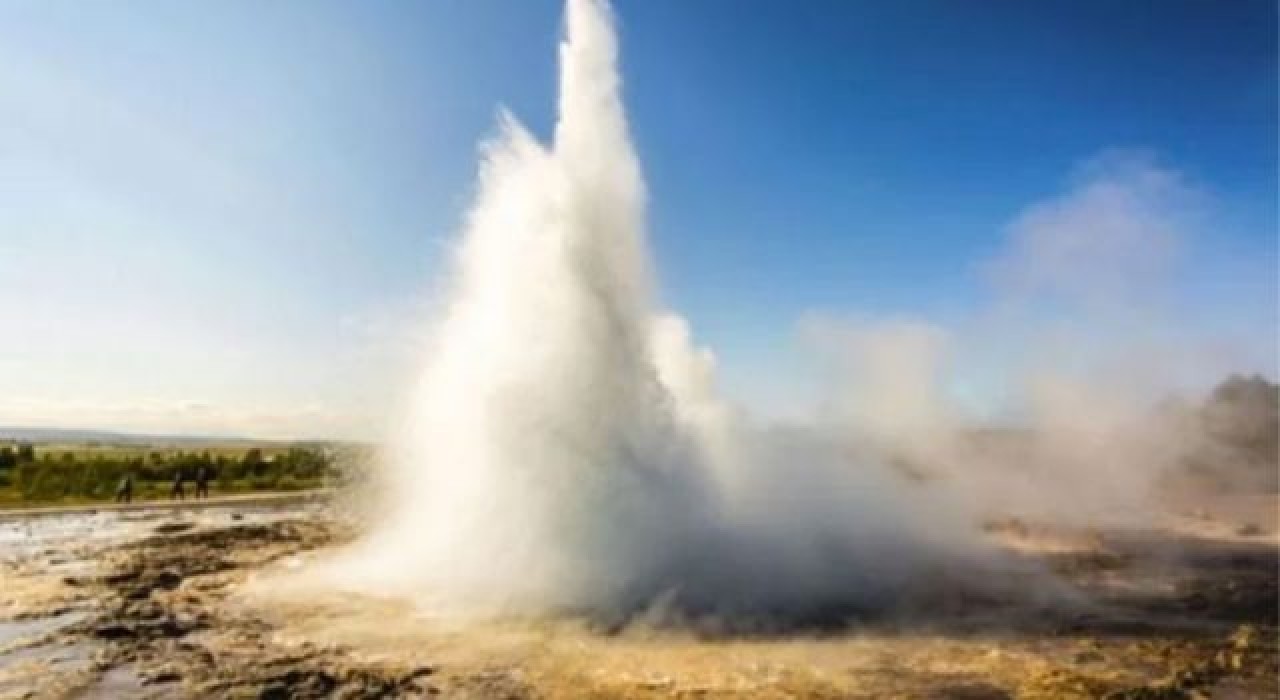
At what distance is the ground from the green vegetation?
13409 mm

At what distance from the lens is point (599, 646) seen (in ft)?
37.6

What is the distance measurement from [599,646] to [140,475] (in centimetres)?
3473

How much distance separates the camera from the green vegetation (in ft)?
109

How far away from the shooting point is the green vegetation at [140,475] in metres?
33.2

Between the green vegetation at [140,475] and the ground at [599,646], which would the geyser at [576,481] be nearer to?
the ground at [599,646]

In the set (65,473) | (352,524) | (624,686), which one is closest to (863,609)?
(624,686)

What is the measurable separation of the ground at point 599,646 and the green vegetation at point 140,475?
528 inches

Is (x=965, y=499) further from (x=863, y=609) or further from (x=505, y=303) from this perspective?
(x=505, y=303)

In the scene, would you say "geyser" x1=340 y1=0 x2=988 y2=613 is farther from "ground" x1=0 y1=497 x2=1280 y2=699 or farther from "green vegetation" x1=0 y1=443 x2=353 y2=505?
"green vegetation" x1=0 y1=443 x2=353 y2=505

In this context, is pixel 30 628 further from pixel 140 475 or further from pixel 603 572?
pixel 140 475

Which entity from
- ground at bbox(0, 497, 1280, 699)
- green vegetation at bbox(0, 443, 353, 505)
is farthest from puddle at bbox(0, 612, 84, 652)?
green vegetation at bbox(0, 443, 353, 505)

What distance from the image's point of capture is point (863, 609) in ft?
45.5

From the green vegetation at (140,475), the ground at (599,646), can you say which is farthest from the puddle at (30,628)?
the green vegetation at (140,475)

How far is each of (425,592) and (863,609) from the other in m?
6.86
